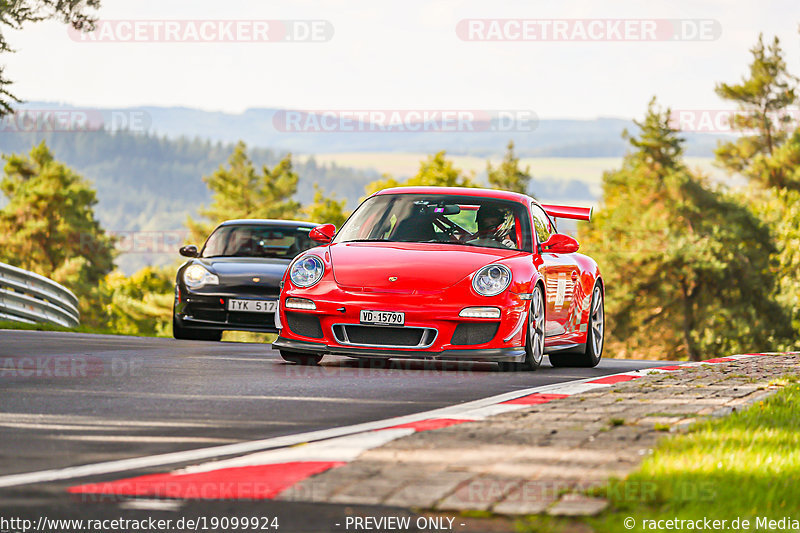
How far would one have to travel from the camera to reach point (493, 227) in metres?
10.8

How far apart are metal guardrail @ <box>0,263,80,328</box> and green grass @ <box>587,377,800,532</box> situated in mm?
16087

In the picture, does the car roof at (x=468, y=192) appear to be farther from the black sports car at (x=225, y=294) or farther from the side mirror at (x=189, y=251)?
the side mirror at (x=189, y=251)

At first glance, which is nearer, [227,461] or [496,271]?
[227,461]

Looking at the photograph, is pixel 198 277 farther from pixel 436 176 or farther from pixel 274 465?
pixel 436 176

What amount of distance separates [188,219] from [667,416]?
92541 millimetres

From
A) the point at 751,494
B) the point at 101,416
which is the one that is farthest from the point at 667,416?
the point at 101,416

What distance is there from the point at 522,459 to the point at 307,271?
5.27 m

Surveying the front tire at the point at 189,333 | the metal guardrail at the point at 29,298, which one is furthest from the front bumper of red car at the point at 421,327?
the metal guardrail at the point at 29,298

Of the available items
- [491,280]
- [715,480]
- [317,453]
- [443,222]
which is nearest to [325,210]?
[443,222]

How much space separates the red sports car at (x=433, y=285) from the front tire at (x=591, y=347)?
29.8 inches

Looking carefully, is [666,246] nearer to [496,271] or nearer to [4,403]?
[496,271]

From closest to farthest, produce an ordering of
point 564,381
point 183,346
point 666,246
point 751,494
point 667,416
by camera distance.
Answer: point 751,494 → point 667,416 → point 564,381 → point 183,346 → point 666,246

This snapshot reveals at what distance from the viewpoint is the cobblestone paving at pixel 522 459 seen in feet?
13.5

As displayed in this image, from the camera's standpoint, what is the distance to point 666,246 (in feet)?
181
